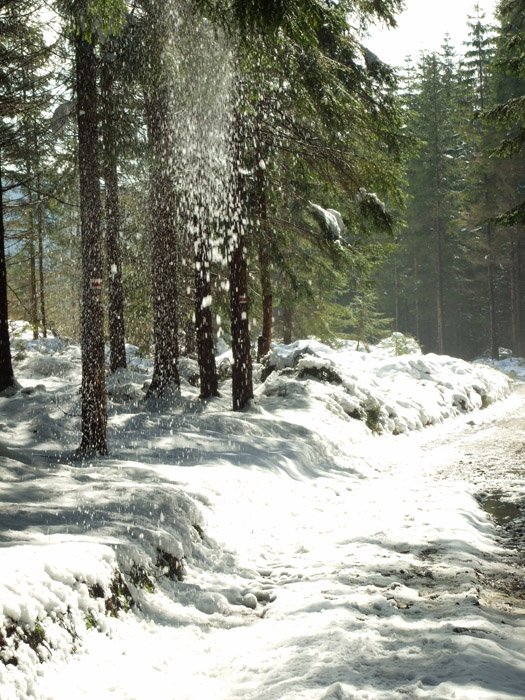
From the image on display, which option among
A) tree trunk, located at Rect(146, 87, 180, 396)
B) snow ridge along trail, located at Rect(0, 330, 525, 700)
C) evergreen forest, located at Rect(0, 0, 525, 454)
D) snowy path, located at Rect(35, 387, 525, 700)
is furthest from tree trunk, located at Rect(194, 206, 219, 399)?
snowy path, located at Rect(35, 387, 525, 700)

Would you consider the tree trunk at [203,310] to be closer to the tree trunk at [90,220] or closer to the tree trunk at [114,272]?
the tree trunk at [114,272]

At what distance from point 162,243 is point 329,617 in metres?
9.16

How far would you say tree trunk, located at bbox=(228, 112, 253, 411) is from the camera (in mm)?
10875

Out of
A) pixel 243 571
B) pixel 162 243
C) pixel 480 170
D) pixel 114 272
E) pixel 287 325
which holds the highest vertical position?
pixel 480 170

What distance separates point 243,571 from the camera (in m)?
5.16

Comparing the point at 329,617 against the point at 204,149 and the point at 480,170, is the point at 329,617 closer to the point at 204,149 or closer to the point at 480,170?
the point at 204,149

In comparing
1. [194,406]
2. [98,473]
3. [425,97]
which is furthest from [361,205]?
[425,97]

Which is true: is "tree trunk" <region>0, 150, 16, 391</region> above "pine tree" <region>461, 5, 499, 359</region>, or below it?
below

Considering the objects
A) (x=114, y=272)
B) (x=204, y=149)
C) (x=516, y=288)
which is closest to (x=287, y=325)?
(x=114, y=272)

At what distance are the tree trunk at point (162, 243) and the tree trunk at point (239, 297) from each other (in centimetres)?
154

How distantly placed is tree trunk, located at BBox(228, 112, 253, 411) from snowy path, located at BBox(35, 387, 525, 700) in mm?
3755

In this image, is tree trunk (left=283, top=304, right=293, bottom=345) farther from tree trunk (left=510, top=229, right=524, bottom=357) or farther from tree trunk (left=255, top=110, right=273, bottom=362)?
tree trunk (left=510, top=229, right=524, bottom=357)

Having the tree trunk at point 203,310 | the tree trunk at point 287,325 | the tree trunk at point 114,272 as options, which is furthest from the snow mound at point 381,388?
the tree trunk at point 287,325

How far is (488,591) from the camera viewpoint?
4391 mm
